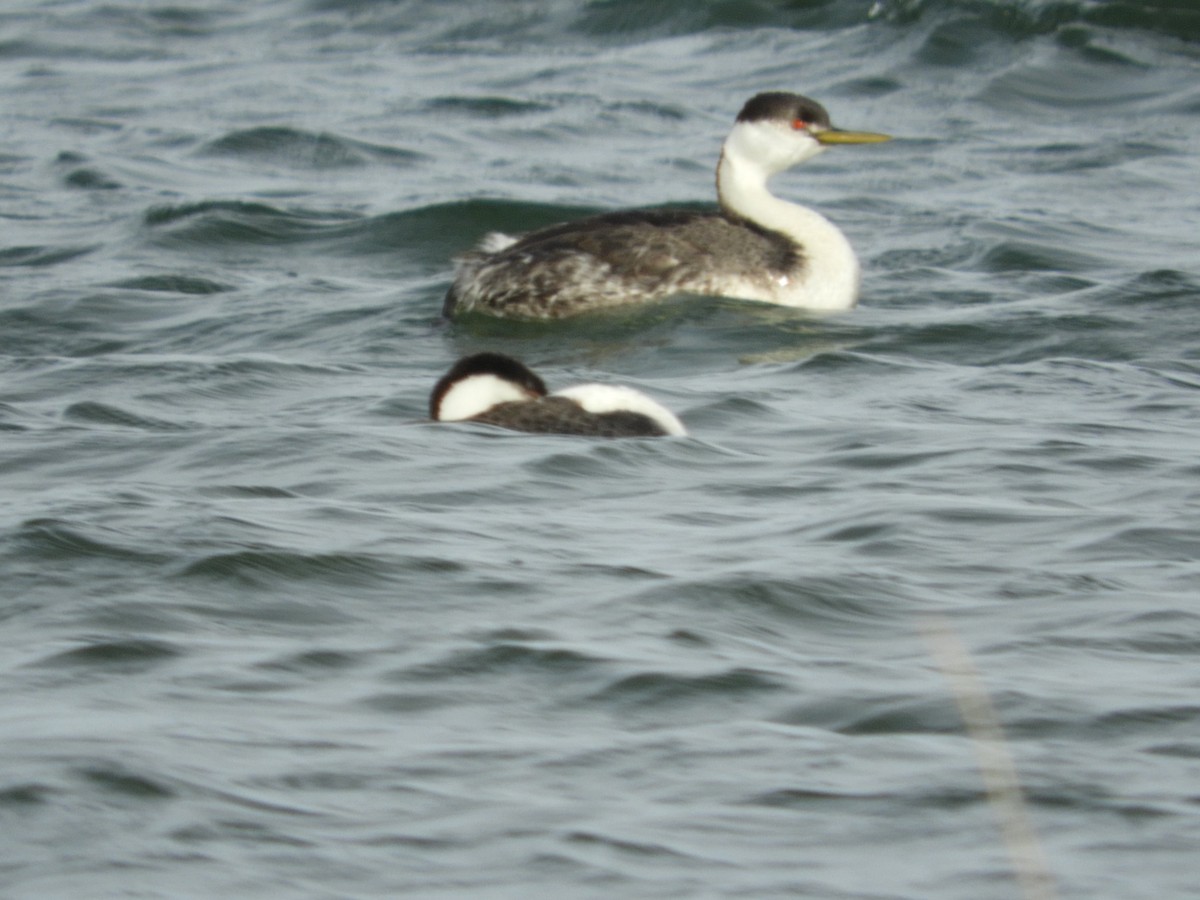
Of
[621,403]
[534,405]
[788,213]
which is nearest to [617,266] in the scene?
[788,213]

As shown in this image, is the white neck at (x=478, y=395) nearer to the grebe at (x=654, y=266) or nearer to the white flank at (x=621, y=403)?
the white flank at (x=621, y=403)

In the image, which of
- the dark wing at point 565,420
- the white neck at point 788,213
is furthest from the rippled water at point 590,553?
the white neck at point 788,213

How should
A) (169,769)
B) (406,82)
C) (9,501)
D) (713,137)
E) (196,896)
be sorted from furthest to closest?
(406,82)
(713,137)
(9,501)
(169,769)
(196,896)

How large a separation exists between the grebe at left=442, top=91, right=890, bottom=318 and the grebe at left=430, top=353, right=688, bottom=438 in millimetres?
2996

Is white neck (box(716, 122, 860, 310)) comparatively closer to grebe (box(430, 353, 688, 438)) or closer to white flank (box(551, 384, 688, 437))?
grebe (box(430, 353, 688, 438))

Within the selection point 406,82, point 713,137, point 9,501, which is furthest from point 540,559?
point 406,82

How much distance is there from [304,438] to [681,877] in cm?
491

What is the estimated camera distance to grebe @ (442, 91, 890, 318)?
1232 centimetres

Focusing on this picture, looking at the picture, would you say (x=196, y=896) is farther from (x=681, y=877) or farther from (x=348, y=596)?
(x=348, y=596)

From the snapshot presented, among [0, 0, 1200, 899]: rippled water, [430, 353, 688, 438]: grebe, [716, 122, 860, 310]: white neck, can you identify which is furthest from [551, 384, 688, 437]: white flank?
[716, 122, 860, 310]: white neck

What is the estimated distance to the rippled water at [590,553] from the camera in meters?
4.58

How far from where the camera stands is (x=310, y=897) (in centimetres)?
424

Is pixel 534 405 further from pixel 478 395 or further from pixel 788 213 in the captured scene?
pixel 788 213

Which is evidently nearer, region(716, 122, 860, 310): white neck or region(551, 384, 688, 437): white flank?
region(551, 384, 688, 437): white flank
